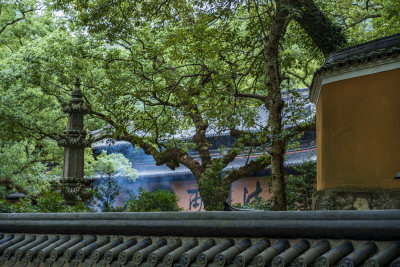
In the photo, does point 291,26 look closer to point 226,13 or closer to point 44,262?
point 226,13

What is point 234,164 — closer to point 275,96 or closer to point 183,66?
point 183,66

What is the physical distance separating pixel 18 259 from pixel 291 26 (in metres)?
9.68

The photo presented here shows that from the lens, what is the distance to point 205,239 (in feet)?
10.3

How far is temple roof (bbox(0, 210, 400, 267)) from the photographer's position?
98.2 inches

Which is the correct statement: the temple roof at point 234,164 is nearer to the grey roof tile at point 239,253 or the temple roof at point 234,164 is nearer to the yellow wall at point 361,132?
the yellow wall at point 361,132

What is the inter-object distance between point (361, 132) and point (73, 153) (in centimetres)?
610

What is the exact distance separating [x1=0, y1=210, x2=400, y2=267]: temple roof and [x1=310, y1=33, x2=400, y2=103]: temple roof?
5458mm

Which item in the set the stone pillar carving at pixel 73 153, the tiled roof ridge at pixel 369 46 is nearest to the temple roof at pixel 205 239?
the tiled roof ridge at pixel 369 46

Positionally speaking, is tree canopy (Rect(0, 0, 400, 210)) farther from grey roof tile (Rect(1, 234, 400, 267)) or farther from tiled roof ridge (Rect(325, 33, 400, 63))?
grey roof tile (Rect(1, 234, 400, 267))

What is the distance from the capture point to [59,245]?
3.84 meters

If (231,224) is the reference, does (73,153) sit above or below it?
above

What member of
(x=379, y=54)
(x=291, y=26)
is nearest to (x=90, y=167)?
(x=291, y=26)

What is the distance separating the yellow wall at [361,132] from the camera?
24.8 feet

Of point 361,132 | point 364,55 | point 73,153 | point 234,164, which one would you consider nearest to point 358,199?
point 361,132
